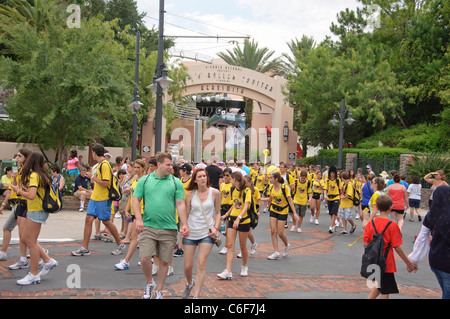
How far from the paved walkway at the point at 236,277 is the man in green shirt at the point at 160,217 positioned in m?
0.61

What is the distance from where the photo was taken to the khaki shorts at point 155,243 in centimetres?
581

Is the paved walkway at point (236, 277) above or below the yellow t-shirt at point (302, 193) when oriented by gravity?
below

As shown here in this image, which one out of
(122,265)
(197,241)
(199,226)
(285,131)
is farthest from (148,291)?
(285,131)

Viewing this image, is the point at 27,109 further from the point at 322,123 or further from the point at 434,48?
the point at 434,48

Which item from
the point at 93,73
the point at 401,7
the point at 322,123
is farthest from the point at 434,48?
the point at 93,73

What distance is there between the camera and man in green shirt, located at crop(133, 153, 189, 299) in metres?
5.85

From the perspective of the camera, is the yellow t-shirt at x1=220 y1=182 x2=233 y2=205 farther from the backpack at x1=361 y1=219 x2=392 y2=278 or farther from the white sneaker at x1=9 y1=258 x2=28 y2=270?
the backpack at x1=361 y1=219 x2=392 y2=278

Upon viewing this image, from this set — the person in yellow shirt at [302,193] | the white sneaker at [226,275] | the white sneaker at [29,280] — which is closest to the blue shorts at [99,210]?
the white sneaker at [29,280]

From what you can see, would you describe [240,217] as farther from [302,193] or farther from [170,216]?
[302,193]

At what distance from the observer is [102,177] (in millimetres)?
8406

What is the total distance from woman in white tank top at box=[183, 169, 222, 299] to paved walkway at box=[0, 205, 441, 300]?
1.78ft

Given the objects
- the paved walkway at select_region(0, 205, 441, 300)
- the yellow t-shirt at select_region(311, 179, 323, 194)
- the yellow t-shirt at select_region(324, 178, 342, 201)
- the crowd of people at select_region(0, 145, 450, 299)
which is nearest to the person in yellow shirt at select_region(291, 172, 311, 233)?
the yellow t-shirt at select_region(324, 178, 342, 201)

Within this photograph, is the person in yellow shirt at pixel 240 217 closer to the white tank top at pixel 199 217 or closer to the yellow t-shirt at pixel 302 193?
the white tank top at pixel 199 217

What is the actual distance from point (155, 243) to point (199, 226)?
591 mm
